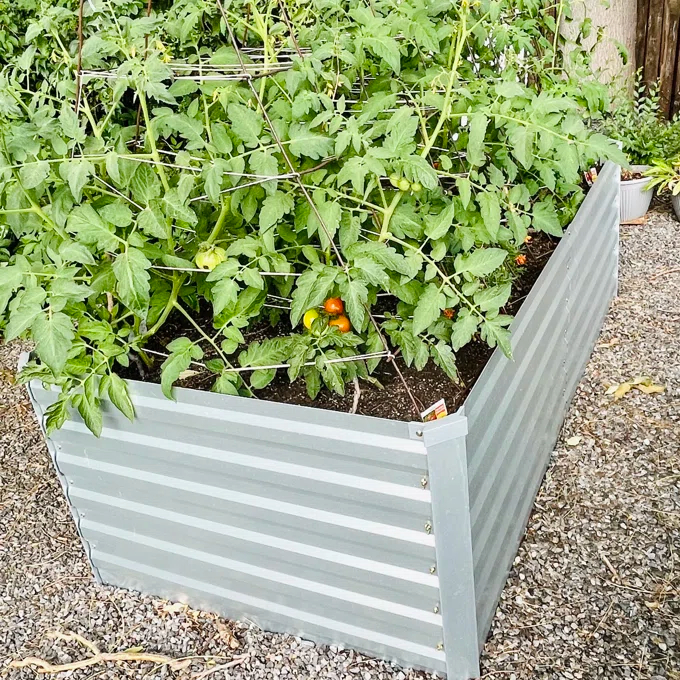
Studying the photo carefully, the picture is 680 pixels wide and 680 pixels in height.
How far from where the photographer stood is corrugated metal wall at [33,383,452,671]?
1216mm

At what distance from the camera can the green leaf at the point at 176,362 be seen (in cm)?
126

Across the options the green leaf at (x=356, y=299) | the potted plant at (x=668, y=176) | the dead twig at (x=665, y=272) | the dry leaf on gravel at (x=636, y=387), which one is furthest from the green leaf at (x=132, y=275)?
the potted plant at (x=668, y=176)

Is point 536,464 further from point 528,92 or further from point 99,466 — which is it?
point 99,466

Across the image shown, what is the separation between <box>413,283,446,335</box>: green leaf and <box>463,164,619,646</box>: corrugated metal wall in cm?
14

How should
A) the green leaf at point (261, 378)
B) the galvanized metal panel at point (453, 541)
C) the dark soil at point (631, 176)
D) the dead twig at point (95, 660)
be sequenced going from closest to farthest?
the galvanized metal panel at point (453, 541)
the green leaf at point (261, 378)
the dead twig at point (95, 660)
the dark soil at point (631, 176)

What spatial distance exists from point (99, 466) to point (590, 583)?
1035 millimetres

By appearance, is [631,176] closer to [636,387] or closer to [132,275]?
[636,387]

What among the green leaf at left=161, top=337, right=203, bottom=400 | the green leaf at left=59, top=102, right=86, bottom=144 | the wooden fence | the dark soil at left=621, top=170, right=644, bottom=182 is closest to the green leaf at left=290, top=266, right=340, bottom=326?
the green leaf at left=161, top=337, right=203, bottom=400

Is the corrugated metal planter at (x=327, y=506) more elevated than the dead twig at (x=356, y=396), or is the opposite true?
the dead twig at (x=356, y=396)

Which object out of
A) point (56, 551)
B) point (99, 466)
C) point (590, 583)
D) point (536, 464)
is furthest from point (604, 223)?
point (56, 551)

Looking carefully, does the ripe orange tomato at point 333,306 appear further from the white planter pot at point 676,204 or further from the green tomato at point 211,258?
the white planter pot at point 676,204

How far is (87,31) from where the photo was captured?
1.69 meters

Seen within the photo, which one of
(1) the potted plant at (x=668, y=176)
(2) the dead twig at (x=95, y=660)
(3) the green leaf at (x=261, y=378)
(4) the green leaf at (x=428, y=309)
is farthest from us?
(1) the potted plant at (x=668, y=176)

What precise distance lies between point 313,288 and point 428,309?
0.19 meters
